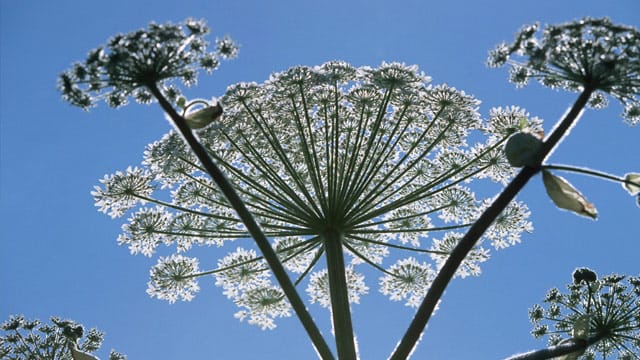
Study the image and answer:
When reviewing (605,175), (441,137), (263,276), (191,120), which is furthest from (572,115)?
(263,276)

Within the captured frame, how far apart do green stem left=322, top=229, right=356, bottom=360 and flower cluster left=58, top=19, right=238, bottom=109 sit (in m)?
2.71

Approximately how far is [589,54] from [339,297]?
11.2ft

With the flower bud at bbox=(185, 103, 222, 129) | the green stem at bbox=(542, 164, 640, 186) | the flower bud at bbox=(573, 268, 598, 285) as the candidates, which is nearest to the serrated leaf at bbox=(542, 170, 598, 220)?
the green stem at bbox=(542, 164, 640, 186)

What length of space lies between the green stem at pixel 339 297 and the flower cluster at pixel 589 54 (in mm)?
2969

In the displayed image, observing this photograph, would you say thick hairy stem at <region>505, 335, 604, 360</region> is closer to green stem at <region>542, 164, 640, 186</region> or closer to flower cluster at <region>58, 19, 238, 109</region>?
green stem at <region>542, 164, 640, 186</region>

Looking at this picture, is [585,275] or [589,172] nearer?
[589,172]

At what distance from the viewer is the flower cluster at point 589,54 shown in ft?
18.6

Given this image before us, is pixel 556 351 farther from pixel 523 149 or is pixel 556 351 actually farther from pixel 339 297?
pixel 339 297

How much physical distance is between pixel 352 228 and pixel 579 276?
3.27 metres

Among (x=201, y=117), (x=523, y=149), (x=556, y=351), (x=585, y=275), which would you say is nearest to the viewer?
(x=523, y=149)

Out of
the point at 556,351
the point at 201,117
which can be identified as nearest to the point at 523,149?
the point at 556,351

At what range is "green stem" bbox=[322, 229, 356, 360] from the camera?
263 inches

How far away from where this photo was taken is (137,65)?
5.48 metres

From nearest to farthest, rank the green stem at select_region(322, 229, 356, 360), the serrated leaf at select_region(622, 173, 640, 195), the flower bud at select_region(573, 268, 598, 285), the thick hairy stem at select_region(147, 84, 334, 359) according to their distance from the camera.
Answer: the thick hairy stem at select_region(147, 84, 334, 359)
the serrated leaf at select_region(622, 173, 640, 195)
the green stem at select_region(322, 229, 356, 360)
the flower bud at select_region(573, 268, 598, 285)
